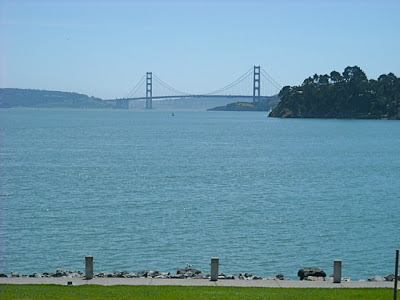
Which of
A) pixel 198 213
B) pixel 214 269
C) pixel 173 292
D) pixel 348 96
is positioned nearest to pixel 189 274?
pixel 214 269

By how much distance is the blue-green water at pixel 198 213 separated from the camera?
66.5 feet

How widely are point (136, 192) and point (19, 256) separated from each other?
44.3 feet

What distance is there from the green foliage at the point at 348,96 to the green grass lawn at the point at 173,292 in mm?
131110

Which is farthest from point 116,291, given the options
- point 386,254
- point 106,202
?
point 106,202

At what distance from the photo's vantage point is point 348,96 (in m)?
141

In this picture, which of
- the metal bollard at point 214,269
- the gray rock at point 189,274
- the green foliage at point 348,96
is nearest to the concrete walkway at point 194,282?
the metal bollard at point 214,269

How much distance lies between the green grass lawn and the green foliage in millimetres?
131110

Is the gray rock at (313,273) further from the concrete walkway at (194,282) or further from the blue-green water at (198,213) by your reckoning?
the blue-green water at (198,213)

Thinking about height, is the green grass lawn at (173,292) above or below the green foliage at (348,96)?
below

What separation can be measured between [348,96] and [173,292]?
133 metres

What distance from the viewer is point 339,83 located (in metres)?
143

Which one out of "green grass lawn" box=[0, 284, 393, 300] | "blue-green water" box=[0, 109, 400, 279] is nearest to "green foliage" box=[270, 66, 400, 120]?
"blue-green water" box=[0, 109, 400, 279]

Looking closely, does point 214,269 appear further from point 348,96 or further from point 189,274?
point 348,96

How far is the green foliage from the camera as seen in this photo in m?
141
